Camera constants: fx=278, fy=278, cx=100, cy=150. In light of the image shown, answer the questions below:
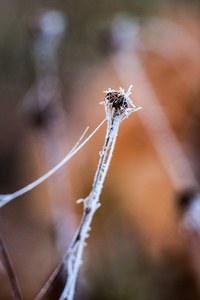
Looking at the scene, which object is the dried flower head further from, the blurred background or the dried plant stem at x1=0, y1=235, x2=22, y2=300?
the blurred background

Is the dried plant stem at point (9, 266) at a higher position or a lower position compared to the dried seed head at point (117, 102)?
lower

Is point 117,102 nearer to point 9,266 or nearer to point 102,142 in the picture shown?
point 9,266

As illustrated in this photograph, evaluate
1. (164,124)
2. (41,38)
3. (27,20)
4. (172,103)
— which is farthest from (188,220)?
(27,20)

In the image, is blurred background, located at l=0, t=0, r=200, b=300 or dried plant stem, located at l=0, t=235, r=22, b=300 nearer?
dried plant stem, located at l=0, t=235, r=22, b=300

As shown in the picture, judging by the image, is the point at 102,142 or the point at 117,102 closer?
the point at 117,102

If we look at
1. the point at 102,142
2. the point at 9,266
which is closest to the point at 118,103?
the point at 9,266

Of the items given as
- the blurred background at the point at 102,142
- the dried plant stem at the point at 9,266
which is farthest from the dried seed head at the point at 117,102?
the blurred background at the point at 102,142

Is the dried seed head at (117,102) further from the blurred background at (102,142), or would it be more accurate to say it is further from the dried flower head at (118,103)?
the blurred background at (102,142)

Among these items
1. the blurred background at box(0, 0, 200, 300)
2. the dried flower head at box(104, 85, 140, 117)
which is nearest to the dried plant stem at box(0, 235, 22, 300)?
the dried flower head at box(104, 85, 140, 117)

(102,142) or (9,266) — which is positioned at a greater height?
(102,142)

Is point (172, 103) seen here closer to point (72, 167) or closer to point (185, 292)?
point (72, 167)
